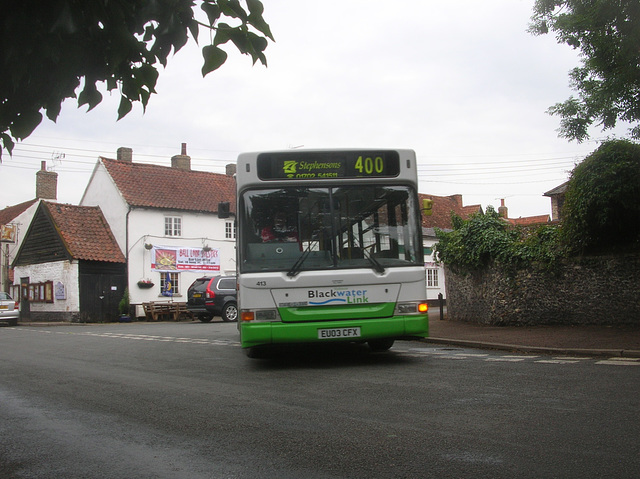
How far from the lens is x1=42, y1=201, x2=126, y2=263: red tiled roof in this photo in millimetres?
34850

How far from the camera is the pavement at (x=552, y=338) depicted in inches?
430

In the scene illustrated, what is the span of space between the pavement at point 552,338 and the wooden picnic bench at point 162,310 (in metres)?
19.8

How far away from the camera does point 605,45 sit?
539 inches

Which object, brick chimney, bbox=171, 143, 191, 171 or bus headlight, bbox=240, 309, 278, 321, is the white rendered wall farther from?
bus headlight, bbox=240, 309, 278, 321

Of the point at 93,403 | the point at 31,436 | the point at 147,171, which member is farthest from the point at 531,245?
the point at 147,171

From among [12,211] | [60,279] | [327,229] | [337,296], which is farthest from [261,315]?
[12,211]

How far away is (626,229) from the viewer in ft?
49.6

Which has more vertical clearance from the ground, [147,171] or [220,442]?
[147,171]

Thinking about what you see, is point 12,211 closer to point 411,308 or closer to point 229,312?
point 229,312

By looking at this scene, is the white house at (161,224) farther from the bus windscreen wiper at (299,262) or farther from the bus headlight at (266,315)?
the bus headlight at (266,315)

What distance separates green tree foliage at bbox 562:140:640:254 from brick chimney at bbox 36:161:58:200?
36.4 metres

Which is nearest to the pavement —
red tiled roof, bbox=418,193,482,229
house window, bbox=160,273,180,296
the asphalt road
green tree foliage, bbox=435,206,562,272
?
the asphalt road

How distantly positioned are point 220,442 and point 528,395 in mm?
3381

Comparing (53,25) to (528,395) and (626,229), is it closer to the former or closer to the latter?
(528,395)
